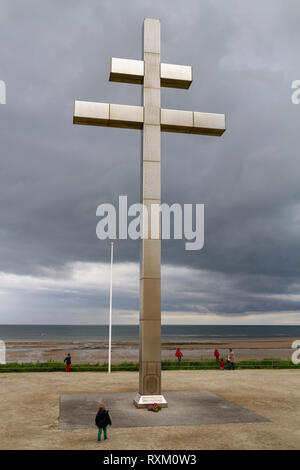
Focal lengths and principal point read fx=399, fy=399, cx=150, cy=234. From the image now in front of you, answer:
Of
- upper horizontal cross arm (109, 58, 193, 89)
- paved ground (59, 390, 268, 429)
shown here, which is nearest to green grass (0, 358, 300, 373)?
paved ground (59, 390, 268, 429)

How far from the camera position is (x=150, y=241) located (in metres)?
16.2

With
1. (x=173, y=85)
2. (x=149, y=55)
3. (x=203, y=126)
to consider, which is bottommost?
(x=203, y=126)

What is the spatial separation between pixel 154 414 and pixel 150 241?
650 centimetres

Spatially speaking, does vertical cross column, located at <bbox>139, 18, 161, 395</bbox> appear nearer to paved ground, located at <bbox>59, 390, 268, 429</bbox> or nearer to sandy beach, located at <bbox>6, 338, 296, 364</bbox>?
paved ground, located at <bbox>59, 390, 268, 429</bbox>

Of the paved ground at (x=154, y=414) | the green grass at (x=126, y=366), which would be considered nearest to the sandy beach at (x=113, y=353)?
the green grass at (x=126, y=366)

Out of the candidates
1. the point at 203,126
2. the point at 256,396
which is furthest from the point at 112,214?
the point at 256,396

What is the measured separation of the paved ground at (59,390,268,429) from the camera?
13711 mm

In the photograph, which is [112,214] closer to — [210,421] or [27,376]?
[210,421]

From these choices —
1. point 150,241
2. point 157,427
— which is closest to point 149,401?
point 157,427

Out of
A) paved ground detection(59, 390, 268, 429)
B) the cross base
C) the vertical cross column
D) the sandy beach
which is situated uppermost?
the vertical cross column

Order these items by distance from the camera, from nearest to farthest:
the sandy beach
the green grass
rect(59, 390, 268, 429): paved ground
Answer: rect(59, 390, 268, 429): paved ground → the green grass → the sandy beach

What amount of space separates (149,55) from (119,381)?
717 inches

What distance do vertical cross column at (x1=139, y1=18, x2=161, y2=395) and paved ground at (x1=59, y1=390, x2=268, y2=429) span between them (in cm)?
113
